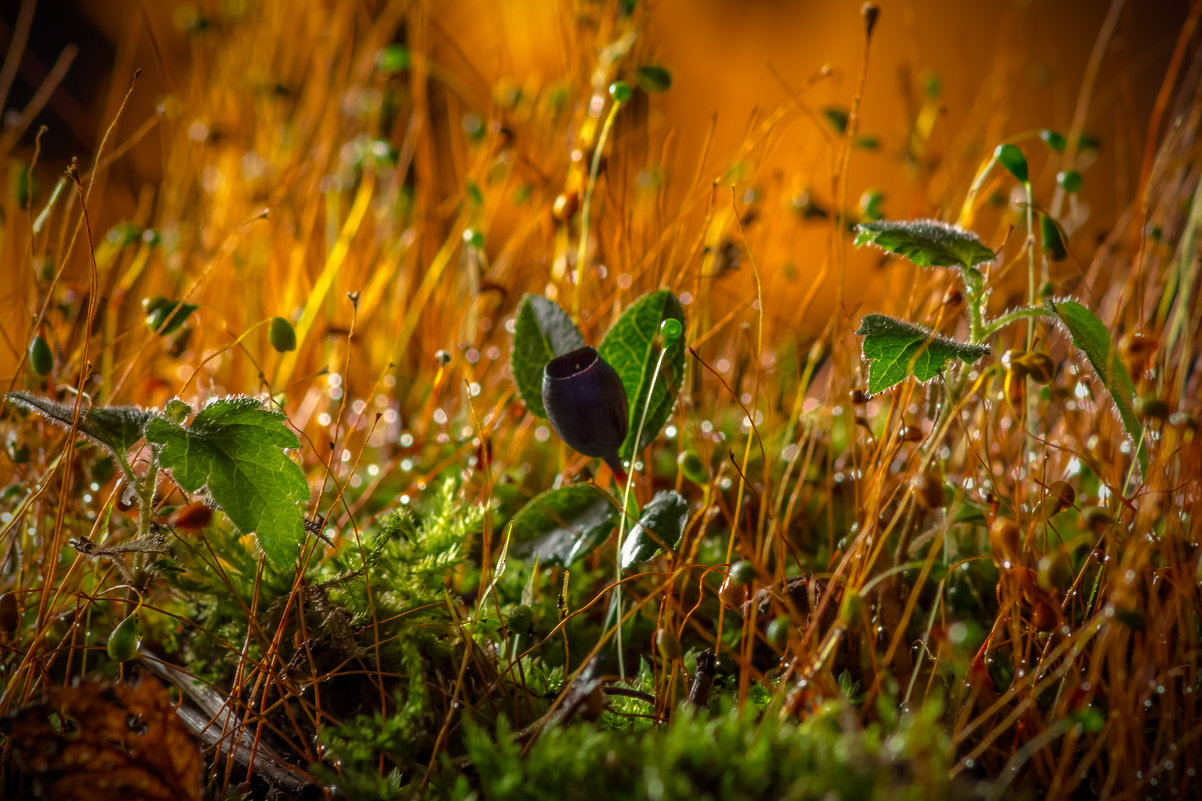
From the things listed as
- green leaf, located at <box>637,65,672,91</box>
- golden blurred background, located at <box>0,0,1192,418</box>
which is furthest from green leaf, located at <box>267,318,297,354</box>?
green leaf, located at <box>637,65,672,91</box>

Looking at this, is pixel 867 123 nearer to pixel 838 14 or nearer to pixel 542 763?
pixel 838 14

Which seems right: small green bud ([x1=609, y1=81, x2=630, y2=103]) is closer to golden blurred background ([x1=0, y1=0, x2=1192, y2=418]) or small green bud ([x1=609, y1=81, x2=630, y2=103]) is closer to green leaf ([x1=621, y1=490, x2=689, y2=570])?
golden blurred background ([x1=0, y1=0, x2=1192, y2=418])

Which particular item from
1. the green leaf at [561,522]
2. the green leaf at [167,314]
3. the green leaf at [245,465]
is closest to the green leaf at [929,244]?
the green leaf at [561,522]

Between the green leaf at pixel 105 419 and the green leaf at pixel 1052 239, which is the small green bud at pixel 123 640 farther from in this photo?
the green leaf at pixel 1052 239

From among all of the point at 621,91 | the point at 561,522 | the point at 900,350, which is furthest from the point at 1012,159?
the point at 561,522

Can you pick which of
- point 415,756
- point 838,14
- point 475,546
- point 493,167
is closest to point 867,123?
point 838,14

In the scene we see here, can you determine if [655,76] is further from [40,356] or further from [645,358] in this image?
[40,356]

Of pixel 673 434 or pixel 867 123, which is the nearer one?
pixel 673 434
